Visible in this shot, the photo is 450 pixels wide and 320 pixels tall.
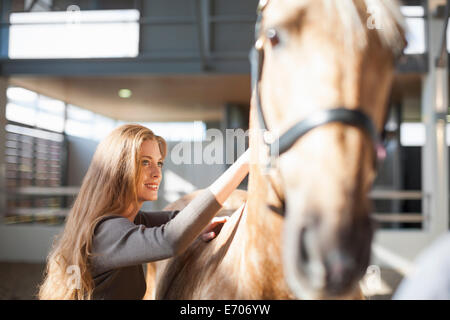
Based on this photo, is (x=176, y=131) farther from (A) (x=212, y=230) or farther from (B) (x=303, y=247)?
(B) (x=303, y=247)

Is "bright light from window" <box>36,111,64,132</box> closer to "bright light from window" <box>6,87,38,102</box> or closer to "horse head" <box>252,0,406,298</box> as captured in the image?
"bright light from window" <box>6,87,38,102</box>

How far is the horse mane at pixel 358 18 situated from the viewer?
33cm

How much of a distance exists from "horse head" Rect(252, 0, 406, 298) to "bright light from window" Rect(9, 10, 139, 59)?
57 cm

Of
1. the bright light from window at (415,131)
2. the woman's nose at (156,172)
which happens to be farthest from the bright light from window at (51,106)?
the bright light from window at (415,131)

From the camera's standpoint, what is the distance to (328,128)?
30 cm

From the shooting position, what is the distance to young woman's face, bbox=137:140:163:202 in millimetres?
533

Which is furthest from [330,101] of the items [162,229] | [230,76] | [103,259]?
[230,76]

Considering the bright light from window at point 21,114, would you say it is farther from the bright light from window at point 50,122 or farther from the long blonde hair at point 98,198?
the long blonde hair at point 98,198

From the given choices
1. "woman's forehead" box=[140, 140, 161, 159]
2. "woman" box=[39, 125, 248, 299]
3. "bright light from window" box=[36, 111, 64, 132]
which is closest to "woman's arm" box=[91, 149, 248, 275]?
"woman" box=[39, 125, 248, 299]

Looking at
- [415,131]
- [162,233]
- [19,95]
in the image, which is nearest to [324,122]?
[162,233]

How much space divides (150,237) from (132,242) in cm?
3

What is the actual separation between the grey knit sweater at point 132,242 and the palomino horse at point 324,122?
0.10 m

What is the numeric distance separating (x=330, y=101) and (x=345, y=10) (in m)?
0.11
